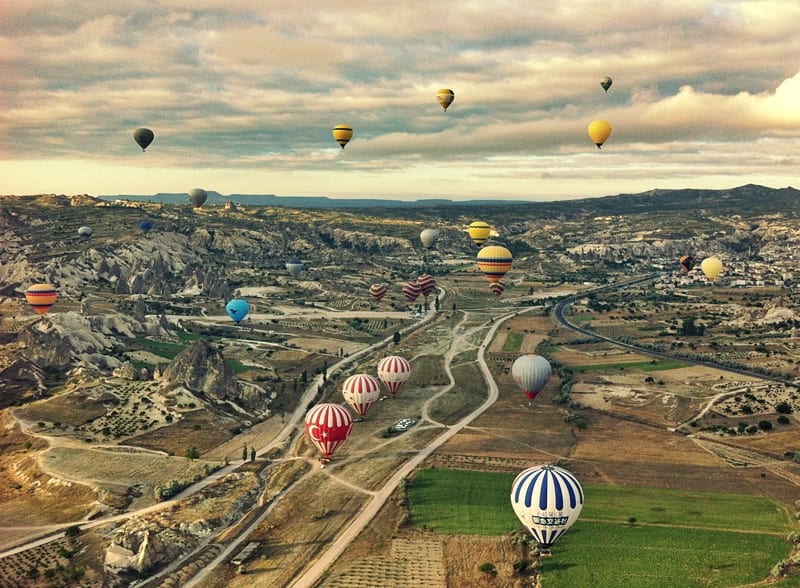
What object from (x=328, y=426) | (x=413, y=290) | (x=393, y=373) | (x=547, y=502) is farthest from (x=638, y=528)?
(x=413, y=290)

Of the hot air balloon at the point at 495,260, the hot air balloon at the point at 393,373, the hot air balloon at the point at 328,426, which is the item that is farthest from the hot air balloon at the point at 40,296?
the hot air balloon at the point at 495,260

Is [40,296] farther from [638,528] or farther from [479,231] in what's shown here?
[638,528]

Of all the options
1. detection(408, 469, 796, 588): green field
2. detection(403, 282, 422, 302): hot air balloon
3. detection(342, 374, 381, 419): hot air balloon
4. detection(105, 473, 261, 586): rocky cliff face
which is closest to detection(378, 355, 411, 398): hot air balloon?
detection(342, 374, 381, 419): hot air balloon

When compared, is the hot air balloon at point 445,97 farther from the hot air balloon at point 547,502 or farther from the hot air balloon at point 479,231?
the hot air balloon at point 547,502

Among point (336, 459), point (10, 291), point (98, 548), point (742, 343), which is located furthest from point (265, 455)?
point (10, 291)

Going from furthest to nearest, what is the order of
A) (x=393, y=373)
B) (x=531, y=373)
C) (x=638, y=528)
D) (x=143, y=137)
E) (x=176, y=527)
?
(x=143, y=137)
(x=393, y=373)
(x=531, y=373)
(x=176, y=527)
(x=638, y=528)

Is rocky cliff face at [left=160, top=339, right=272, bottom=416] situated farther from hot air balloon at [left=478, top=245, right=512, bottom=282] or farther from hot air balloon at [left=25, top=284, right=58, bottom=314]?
hot air balloon at [left=478, top=245, right=512, bottom=282]
